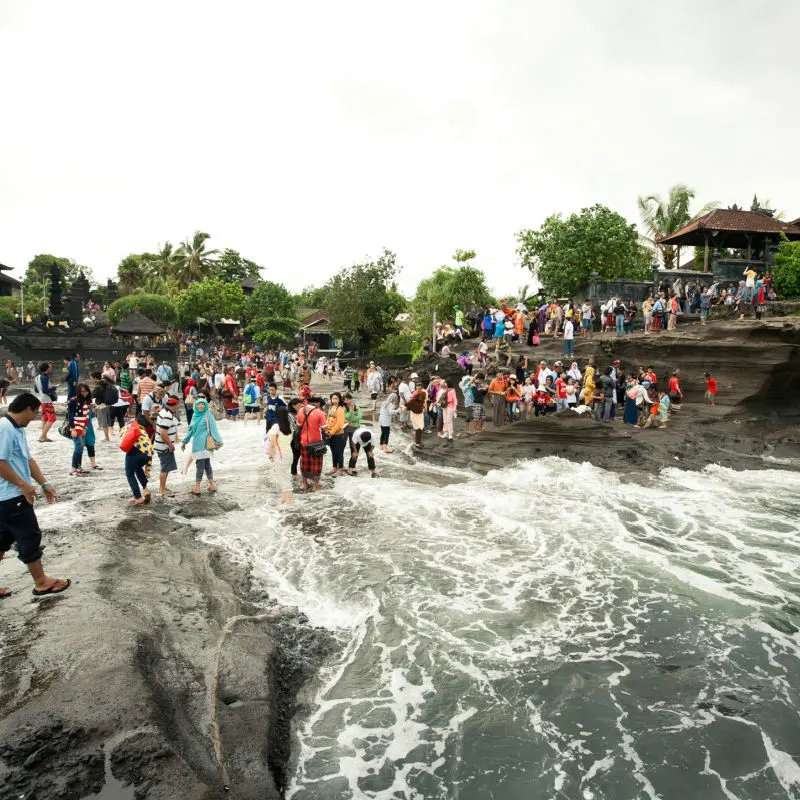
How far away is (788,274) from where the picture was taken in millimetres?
20672

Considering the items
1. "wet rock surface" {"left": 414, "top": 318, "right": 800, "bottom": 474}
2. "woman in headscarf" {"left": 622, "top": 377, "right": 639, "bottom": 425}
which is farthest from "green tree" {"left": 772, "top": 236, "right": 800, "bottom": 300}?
"woman in headscarf" {"left": 622, "top": 377, "right": 639, "bottom": 425}

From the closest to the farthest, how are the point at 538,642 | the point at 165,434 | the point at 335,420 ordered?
the point at 538,642
the point at 165,434
the point at 335,420

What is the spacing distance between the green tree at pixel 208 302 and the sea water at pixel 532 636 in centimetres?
3623

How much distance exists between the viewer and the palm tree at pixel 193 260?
51.7m

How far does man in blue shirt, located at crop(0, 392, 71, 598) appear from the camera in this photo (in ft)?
14.0

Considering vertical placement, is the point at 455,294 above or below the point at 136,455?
above

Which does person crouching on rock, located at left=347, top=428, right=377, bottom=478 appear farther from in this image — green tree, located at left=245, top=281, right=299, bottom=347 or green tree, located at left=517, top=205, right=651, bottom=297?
green tree, located at left=245, top=281, right=299, bottom=347

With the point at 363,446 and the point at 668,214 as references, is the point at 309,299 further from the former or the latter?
the point at 363,446

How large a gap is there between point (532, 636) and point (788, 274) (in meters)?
22.0

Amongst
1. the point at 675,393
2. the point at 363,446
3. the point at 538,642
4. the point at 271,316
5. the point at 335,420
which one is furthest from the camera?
the point at 271,316

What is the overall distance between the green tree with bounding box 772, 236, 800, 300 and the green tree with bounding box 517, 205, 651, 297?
6.00 meters

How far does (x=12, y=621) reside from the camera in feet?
13.3

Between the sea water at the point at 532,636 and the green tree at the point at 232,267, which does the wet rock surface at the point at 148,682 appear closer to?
the sea water at the point at 532,636

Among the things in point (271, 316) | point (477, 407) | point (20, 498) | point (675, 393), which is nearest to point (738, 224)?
point (675, 393)
